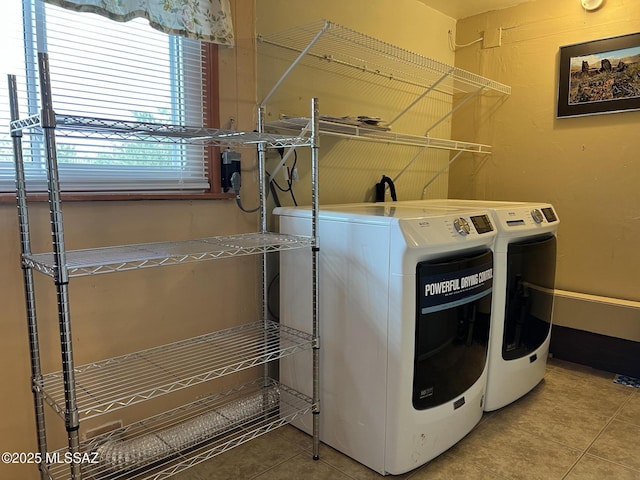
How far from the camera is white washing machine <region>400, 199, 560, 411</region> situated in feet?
6.69

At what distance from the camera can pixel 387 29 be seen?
8.83ft

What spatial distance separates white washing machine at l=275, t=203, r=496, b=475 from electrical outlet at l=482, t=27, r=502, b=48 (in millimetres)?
1735

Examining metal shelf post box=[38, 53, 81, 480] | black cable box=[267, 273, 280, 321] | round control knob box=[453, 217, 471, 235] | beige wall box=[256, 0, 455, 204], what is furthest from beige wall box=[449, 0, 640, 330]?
metal shelf post box=[38, 53, 81, 480]

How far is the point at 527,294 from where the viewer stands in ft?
7.15

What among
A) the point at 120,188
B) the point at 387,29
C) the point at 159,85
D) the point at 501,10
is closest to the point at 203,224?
the point at 120,188

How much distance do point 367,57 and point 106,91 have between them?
1432mm

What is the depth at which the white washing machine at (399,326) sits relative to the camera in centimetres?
164

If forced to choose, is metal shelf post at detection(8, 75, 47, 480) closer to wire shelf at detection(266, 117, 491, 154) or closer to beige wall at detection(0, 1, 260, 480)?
beige wall at detection(0, 1, 260, 480)

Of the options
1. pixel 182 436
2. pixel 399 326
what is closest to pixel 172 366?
pixel 182 436

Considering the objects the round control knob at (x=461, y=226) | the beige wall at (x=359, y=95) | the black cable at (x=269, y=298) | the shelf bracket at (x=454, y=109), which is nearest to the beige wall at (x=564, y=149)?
the shelf bracket at (x=454, y=109)

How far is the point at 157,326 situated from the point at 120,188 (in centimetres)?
55

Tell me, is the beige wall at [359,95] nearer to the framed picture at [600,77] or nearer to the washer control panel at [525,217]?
the framed picture at [600,77]

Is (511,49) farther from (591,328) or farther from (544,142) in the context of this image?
(591,328)

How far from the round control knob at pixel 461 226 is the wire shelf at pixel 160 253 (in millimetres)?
Result: 548
